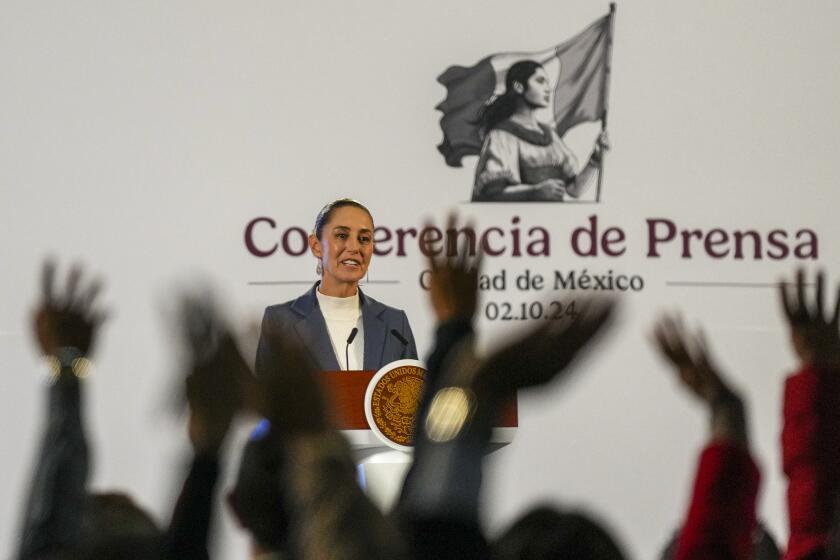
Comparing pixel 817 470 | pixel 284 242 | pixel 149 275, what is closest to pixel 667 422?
pixel 284 242

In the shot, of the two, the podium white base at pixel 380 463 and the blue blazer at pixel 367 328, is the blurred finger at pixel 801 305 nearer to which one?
the podium white base at pixel 380 463

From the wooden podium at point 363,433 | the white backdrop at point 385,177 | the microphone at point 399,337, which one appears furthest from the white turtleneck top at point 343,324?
the wooden podium at point 363,433

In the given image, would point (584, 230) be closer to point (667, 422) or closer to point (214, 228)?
point (667, 422)

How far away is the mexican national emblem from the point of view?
374 cm

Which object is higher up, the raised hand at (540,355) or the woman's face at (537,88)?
the woman's face at (537,88)

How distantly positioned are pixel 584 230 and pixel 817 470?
11.4 feet

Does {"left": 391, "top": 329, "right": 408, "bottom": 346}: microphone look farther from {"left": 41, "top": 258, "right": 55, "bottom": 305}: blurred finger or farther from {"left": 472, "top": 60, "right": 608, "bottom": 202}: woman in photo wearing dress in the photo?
{"left": 41, "top": 258, "right": 55, "bottom": 305}: blurred finger

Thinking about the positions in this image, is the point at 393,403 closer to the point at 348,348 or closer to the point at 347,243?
the point at 348,348

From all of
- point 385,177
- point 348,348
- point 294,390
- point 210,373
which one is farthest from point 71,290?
point 385,177

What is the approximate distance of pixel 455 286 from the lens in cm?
183

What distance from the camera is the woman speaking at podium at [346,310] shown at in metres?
4.77

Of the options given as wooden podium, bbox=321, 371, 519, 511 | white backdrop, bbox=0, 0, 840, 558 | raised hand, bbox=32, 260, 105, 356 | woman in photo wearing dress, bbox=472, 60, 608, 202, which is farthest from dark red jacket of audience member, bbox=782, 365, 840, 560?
woman in photo wearing dress, bbox=472, 60, 608, 202

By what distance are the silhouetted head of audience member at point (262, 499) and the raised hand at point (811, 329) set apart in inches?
38.7

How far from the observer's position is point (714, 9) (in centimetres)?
555
